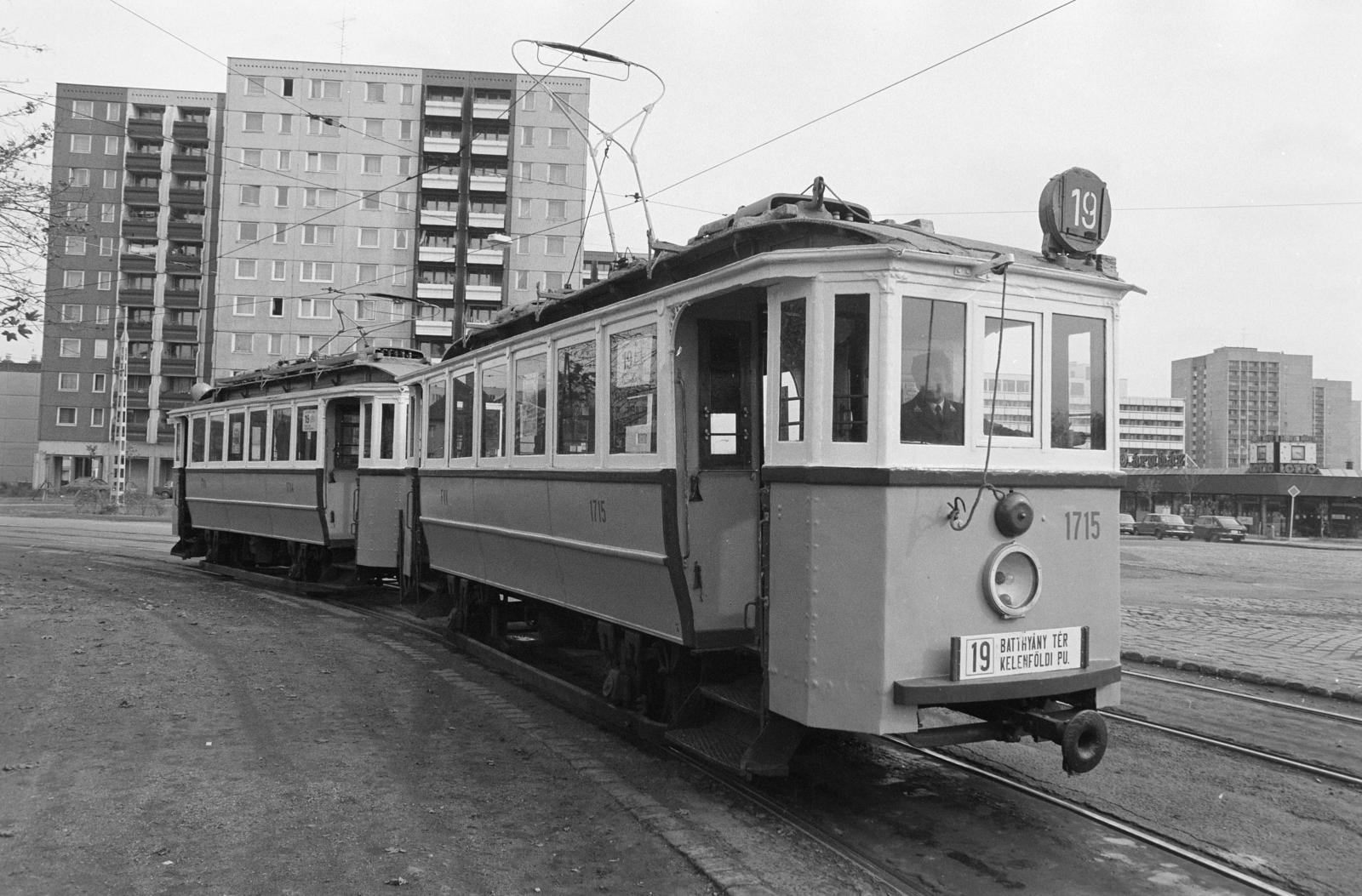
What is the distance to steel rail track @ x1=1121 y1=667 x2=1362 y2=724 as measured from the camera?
795 cm

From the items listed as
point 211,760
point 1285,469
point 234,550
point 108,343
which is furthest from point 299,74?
point 1285,469

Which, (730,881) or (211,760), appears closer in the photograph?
(730,881)

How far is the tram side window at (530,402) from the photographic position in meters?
8.25

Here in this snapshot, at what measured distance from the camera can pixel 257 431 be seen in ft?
56.3

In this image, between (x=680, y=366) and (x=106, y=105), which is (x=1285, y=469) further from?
(x=106, y=105)

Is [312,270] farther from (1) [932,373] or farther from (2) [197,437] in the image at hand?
(1) [932,373]

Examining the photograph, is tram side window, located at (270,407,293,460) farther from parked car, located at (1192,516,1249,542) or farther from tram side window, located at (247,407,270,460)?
parked car, located at (1192,516,1249,542)

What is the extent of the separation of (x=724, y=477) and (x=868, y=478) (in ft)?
5.20

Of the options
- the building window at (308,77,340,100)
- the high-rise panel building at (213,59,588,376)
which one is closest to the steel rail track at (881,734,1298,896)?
the high-rise panel building at (213,59,588,376)

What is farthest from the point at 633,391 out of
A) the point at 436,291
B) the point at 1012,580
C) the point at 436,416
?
the point at 436,291

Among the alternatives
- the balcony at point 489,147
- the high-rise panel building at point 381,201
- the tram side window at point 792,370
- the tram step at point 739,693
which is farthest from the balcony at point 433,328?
the tram side window at point 792,370

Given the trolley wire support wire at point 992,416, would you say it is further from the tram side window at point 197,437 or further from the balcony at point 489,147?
the balcony at point 489,147

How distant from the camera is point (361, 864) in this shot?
4.90 metres

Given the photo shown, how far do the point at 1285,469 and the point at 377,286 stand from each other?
58702 mm
